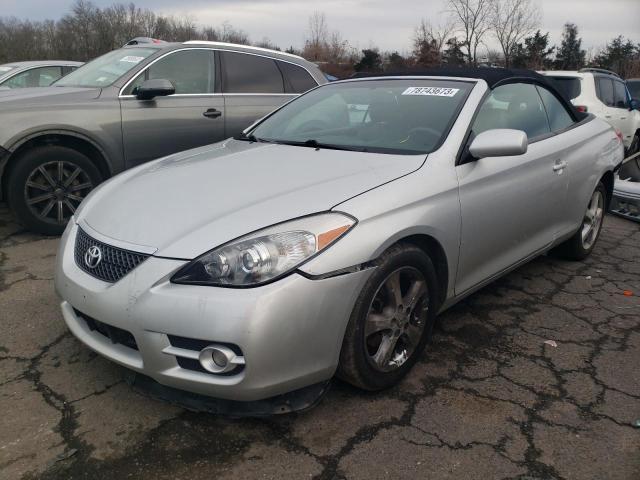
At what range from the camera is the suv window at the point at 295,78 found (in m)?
5.87

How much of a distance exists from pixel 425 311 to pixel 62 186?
341cm

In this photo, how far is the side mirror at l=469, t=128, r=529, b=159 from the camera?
2.76m

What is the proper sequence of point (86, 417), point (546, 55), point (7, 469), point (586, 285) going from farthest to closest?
point (546, 55), point (586, 285), point (86, 417), point (7, 469)

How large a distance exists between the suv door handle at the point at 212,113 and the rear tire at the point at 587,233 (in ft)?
10.9

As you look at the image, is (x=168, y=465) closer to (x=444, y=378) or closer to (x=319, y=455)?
(x=319, y=455)

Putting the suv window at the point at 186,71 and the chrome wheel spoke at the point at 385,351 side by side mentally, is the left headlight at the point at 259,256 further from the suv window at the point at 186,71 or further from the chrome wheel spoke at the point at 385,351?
the suv window at the point at 186,71

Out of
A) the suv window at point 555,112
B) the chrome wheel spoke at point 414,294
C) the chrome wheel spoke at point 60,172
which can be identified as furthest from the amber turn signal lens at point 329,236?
the chrome wheel spoke at point 60,172

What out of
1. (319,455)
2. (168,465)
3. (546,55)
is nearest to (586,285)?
(319,455)

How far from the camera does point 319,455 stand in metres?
2.14

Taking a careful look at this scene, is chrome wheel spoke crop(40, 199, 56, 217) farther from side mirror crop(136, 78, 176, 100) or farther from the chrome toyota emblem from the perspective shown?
the chrome toyota emblem

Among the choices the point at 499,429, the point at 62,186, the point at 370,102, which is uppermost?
the point at 370,102

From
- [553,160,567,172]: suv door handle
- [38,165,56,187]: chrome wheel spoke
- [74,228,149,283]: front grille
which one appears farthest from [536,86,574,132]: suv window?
[38,165,56,187]: chrome wheel spoke

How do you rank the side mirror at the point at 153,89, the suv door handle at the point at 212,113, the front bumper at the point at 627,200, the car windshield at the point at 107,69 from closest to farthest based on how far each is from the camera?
the side mirror at the point at 153,89
the car windshield at the point at 107,69
the suv door handle at the point at 212,113
the front bumper at the point at 627,200

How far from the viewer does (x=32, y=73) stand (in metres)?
9.19
